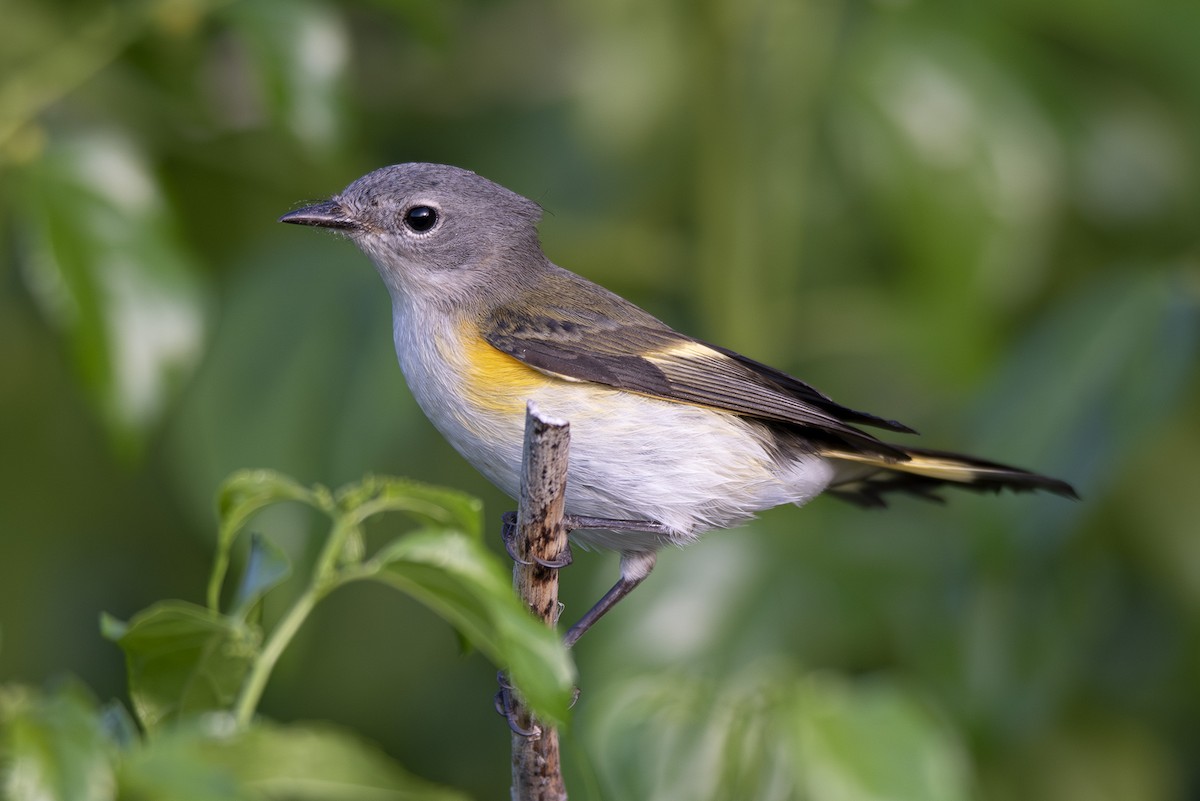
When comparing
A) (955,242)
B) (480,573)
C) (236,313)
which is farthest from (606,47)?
(480,573)

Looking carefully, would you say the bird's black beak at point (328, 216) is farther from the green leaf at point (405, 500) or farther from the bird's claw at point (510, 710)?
the green leaf at point (405, 500)

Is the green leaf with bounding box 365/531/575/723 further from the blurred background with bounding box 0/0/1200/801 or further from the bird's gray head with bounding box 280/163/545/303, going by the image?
the bird's gray head with bounding box 280/163/545/303

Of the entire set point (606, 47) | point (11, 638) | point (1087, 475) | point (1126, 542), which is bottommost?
point (11, 638)

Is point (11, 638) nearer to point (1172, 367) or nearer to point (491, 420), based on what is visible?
point (491, 420)

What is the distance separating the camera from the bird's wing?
270 cm

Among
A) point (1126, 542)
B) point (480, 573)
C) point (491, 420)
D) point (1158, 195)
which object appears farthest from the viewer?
point (1158, 195)

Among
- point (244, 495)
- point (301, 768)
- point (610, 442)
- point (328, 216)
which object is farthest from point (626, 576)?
point (301, 768)

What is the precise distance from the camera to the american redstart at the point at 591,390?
2.65 metres

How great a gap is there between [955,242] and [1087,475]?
0.73 metres

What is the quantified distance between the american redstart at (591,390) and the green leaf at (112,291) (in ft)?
0.94

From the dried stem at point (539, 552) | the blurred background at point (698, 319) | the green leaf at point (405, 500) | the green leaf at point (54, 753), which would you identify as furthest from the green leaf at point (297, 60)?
the green leaf at point (54, 753)

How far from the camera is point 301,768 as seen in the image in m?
1.54

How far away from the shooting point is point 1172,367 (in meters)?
2.92

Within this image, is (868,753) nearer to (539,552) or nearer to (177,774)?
(539,552)
